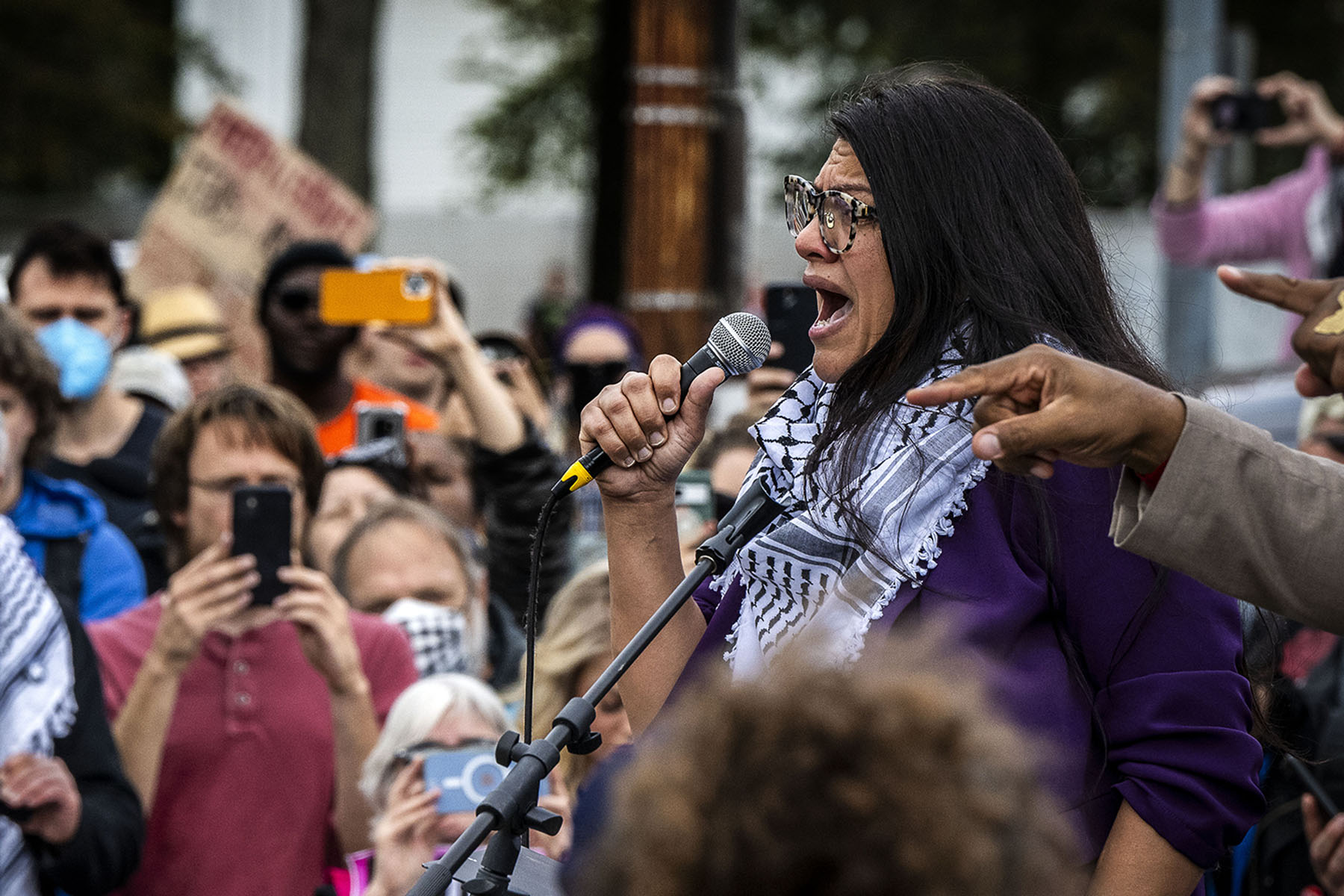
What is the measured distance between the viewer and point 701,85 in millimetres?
6738

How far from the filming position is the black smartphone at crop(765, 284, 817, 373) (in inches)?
137

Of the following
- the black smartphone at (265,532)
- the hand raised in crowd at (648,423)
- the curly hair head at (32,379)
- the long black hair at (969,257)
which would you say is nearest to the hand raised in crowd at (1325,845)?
the long black hair at (969,257)

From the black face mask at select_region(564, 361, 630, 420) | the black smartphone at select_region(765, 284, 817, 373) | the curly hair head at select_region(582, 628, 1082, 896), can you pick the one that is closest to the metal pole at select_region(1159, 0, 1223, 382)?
the black face mask at select_region(564, 361, 630, 420)

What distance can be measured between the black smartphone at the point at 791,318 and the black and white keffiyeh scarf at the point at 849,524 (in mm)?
1282

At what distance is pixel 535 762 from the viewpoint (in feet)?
6.33

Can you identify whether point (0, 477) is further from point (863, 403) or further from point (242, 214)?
point (242, 214)

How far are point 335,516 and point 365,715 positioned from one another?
48.8 inches

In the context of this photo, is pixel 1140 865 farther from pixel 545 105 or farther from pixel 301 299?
pixel 545 105

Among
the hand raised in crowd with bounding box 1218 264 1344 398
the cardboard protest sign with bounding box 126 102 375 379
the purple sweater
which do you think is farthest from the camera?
the cardboard protest sign with bounding box 126 102 375 379

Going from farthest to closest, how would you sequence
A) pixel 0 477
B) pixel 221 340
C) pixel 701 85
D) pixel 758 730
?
1. pixel 221 340
2. pixel 701 85
3. pixel 0 477
4. pixel 758 730

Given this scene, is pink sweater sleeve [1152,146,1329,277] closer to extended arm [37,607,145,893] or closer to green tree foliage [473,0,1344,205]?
extended arm [37,607,145,893]

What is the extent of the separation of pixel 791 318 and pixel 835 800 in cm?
261

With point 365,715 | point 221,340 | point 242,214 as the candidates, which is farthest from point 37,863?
point 242,214

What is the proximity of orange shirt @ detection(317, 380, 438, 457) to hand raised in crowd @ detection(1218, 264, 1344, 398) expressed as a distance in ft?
11.2
